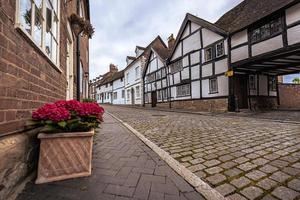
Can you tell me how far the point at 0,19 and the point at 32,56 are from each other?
757 millimetres

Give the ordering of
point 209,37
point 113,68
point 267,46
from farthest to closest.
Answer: point 113,68 < point 209,37 < point 267,46

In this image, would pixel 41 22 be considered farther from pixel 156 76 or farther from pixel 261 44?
pixel 156 76

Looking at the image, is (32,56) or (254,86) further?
(254,86)

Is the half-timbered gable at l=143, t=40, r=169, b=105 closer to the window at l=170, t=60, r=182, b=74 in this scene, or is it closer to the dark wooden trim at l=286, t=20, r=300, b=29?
the window at l=170, t=60, r=182, b=74

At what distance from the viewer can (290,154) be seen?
9.14ft

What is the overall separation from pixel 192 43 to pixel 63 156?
45.7ft

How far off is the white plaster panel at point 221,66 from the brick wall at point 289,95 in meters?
8.05

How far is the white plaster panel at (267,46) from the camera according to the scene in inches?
322

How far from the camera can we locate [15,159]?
170cm

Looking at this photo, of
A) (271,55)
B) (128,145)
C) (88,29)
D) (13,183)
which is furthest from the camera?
(271,55)

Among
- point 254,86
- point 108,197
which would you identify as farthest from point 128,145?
point 254,86

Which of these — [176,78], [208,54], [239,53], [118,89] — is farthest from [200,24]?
[118,89]

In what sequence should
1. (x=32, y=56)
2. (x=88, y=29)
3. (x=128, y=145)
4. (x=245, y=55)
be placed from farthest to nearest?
1. (x=245, y=55)
2. (x=88, y=29)
3. (x=128, y=145)
4. (x=32, y=56)

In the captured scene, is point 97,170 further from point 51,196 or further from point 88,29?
point 88,29
